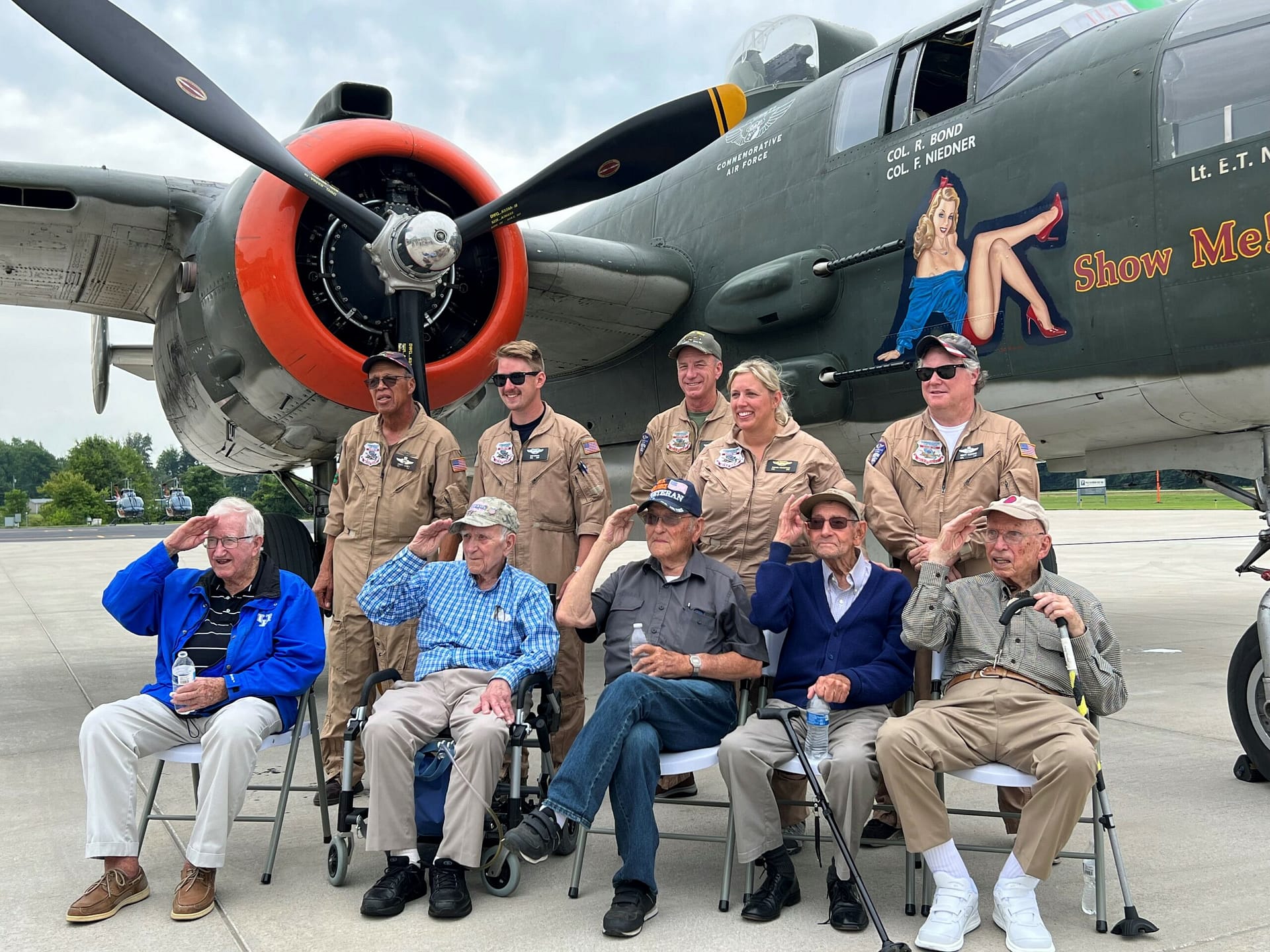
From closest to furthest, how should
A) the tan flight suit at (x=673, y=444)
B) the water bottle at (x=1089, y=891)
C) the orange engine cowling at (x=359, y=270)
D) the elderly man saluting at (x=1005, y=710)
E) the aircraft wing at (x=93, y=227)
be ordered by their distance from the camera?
the elderly man saluting at (x=1005, y=710), the water bottle at (x=1089, y=891), the tan flight suit at (x=673, y=444), the orange engine cowling at (x=359, y=270), the aircraft wing at (x=93, y=227)

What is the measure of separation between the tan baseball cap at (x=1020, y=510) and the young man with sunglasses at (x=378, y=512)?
2.27 m

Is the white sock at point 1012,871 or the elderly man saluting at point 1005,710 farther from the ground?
the elderly man saluting at point 1005,710

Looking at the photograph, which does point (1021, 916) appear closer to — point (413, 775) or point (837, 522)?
point (837, 522)

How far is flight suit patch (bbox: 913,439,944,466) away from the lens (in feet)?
12.1

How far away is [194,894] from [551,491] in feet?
6.61

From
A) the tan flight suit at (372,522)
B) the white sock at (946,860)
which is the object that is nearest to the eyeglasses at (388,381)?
Result: the tan flight suit at (372,522)

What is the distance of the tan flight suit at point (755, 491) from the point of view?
12.7 feet

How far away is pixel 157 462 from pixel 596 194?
11749 cm

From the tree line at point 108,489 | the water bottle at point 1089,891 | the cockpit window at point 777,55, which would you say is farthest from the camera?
the tree line at point 108,489

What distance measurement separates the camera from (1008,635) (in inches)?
126

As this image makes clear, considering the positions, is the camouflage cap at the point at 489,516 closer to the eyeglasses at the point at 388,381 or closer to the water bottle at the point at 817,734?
the eyeglasses at the point at 388,381

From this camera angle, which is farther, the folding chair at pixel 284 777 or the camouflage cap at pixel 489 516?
the camouflage cap at pixel 489 516

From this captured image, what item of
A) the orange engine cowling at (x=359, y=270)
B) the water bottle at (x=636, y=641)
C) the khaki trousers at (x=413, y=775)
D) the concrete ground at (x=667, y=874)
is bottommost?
the concrete ground at (x=667, y=874)

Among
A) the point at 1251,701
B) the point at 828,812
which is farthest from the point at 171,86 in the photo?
the point at 1251,701
